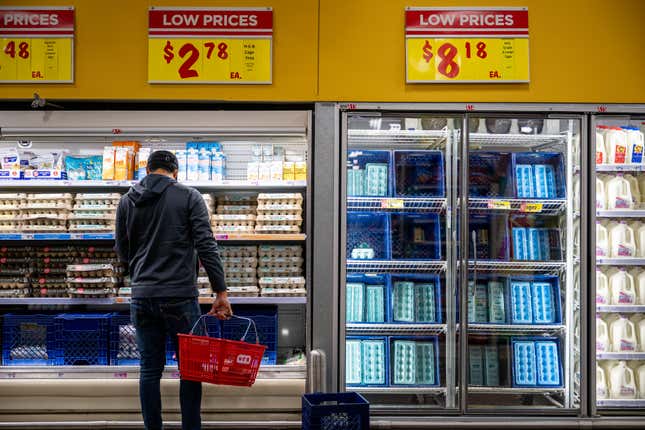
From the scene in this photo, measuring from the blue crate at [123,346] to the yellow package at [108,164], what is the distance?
1027 millimetres

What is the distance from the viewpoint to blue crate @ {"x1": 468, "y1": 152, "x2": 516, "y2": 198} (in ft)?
15.6

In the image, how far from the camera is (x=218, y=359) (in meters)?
3.54

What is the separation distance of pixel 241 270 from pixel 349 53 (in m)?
1.77

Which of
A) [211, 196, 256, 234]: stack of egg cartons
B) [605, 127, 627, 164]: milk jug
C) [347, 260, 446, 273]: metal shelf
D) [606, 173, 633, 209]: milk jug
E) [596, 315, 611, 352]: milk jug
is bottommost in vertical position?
[596, 315, 611, 352]: milk jug

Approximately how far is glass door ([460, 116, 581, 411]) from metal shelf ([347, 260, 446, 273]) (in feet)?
0.84

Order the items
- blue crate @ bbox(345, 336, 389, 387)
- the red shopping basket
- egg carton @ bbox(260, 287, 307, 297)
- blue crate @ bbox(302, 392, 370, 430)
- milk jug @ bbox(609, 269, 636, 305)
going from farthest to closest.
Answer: milk jug @ bbox(609, 269, 636, 305), blue crate @ bbox(345, 336, 389, 387), egg carton @ bbox(260, 287, 307, 297), blue crate @ bbox(302, 392, 370, 430), the red shopping basket

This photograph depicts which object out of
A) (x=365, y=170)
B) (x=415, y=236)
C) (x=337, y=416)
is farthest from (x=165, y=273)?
(x=415, y=236)

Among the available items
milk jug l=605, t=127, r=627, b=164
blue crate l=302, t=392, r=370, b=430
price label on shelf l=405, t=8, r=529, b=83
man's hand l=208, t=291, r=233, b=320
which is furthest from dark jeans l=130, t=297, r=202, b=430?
milk jug l=605, t=127, r=627, b=164

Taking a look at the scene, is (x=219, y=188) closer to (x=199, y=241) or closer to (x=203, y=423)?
(x=199, y=241)

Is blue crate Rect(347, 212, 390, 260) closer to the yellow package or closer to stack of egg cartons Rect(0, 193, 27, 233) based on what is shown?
the yellow package

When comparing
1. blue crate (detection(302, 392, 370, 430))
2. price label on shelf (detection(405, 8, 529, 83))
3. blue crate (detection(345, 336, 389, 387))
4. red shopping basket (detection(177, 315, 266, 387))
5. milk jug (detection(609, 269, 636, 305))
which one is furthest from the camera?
milk jug (detection(609, 269, 636, 305))

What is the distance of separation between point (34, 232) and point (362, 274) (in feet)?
8.06

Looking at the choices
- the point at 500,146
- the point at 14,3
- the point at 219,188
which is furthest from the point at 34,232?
the point at 500,146

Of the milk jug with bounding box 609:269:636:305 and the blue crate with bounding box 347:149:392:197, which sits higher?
the blue crate with bounding box 347:149:392:197
